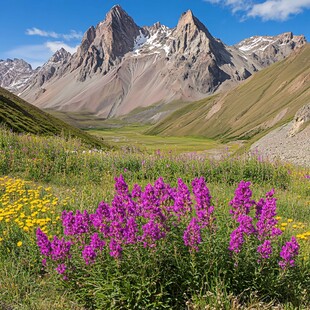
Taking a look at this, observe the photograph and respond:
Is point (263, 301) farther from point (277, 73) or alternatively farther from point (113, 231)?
point (277, 73)

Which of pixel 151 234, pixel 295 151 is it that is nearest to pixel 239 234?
pixel 151 234

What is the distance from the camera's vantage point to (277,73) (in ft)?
586

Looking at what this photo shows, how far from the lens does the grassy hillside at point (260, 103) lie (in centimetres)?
12274

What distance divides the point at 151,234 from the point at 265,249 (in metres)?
1.69

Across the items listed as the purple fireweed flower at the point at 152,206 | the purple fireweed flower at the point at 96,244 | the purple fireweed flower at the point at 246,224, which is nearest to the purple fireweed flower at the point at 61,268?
the purple fireweed flower at the point at 96,244

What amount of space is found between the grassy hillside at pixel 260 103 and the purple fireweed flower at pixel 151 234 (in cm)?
11154

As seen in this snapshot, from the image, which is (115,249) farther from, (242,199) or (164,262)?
(242,199)

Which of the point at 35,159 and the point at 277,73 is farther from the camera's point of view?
the point at 277,73

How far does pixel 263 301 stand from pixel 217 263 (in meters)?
1.00

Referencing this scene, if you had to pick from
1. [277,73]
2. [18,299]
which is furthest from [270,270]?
[277,73]

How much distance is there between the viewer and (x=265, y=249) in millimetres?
4855

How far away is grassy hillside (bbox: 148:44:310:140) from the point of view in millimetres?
122744

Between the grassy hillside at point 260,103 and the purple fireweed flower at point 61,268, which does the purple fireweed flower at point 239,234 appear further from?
the grassy hillside at point 260,103

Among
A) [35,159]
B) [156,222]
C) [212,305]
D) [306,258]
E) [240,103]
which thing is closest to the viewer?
[212,305]
